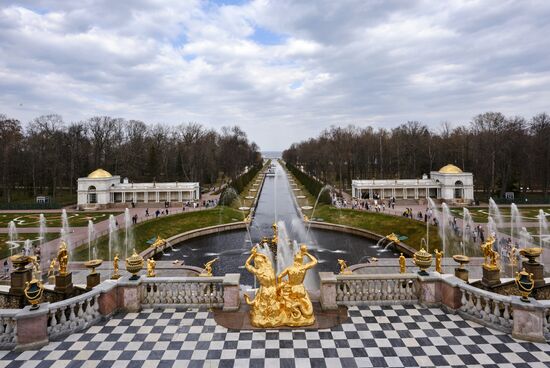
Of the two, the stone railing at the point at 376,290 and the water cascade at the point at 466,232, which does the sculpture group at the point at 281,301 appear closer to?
the stone railing at the point at 376,290

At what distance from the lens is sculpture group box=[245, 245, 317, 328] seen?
1085 cm

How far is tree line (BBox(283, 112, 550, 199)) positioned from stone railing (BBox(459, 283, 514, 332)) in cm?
5486

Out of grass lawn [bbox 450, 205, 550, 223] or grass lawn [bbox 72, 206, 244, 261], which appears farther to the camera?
grass lawn [bbox 450, 205, 550, 223]

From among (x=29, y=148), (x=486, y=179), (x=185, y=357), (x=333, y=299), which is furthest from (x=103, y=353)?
(x=29, y=148)

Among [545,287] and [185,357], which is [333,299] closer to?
[185,357]

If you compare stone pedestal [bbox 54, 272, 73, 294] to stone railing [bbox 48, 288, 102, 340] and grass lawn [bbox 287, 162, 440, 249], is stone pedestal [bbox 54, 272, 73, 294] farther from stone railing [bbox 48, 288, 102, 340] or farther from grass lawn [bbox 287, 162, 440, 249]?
grass lawn [bbox 287, 162, 440, 249]

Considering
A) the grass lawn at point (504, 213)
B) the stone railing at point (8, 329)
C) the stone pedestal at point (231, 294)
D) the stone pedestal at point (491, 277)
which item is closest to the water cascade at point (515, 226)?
the grass lawn at point (504, 213)

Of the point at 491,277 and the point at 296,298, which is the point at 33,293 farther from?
the point at 491,277

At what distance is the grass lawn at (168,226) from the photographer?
31.4 metres

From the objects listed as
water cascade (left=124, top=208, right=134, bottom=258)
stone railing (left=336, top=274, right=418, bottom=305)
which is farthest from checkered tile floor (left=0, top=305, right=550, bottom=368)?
water cascade (left=124, top=208, right=134, bottom=258)

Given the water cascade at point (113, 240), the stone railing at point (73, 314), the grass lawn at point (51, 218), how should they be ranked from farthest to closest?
1. the grass lawn at point (51, 218)
2. the water cascade at point (113, 240)
3. the stone railing at point (73, 314)

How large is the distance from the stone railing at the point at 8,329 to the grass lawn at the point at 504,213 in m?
42.9

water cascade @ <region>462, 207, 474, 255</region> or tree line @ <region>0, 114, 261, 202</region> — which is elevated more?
tree line @ <region>0, 114, 261, 202</region>

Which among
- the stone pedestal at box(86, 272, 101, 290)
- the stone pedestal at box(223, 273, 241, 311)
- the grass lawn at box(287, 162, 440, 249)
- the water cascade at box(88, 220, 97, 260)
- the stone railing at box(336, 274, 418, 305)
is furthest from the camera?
the grass lawn at box(287, 162, 440, 249)
